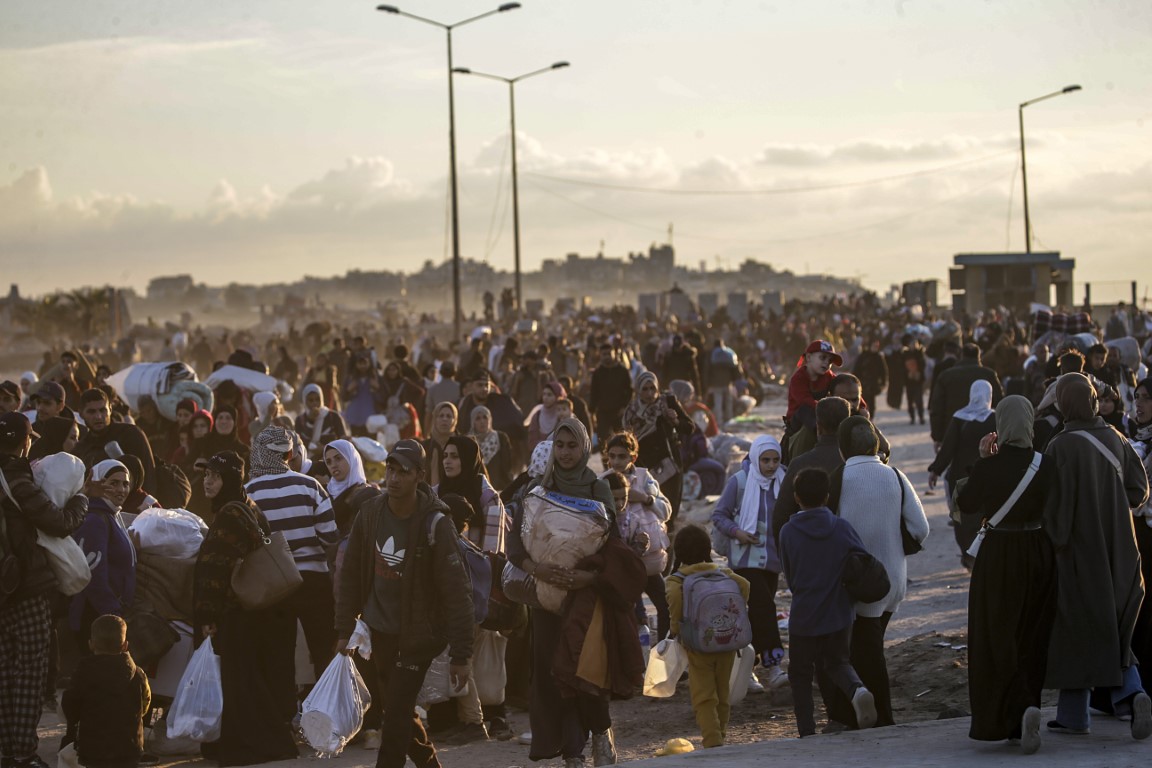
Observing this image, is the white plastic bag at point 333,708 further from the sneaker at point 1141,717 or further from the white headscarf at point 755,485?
the sneaker at point 1141,717

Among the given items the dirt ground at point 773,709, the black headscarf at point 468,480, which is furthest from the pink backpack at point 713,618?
the black headscarf at point 468,480

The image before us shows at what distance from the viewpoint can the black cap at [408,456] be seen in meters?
7.47

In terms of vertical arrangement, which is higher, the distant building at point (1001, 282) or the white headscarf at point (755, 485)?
the distant building at point (1001, 282)

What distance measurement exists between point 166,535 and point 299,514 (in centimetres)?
94

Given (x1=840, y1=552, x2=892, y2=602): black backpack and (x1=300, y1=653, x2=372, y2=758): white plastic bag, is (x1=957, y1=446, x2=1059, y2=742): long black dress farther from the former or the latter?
(x1=300, y1=653, x2=372, y2=758): white plastic bag

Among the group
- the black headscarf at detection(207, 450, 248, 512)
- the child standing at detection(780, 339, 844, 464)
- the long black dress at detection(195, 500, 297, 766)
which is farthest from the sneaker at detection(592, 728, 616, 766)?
the child standing at detection(780, 339, 844, 464)

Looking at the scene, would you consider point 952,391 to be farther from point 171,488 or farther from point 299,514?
point 299,514

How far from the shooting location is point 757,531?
9.95 metres

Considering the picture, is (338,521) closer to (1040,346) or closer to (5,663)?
(5,663)

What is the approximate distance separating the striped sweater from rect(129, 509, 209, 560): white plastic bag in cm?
66

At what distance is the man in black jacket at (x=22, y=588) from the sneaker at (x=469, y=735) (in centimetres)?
223

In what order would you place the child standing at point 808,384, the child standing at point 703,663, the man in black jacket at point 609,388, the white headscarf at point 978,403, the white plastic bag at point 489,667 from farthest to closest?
the man in black jacket at point 609,388 → the white headscarf at point 978,403 → the child standing at point 808,384 → the white plastic bag at point 489,667 → the child standing at point 703,663

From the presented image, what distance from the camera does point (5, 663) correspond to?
28.0 feet

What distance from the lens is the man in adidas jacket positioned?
7508mm
